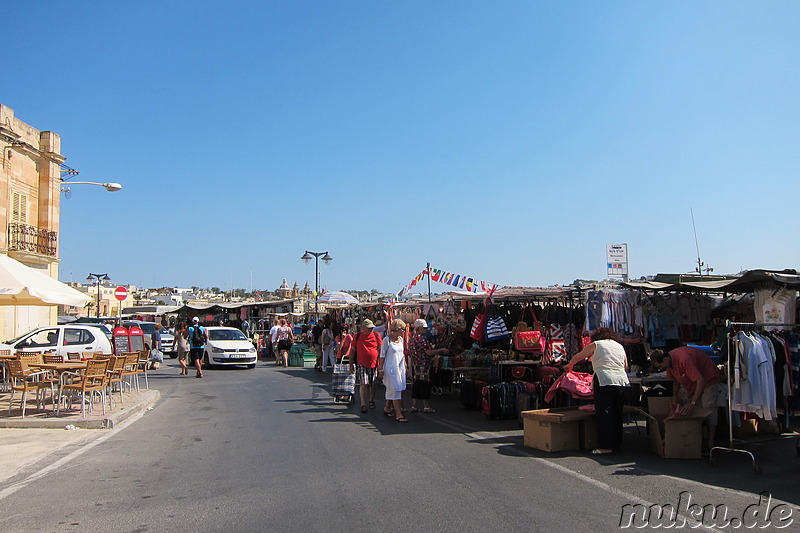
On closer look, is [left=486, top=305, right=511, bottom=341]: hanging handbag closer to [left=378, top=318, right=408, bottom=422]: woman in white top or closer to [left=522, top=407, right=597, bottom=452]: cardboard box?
[left=378, top=318, right=408, bottom=422]: woman in white top

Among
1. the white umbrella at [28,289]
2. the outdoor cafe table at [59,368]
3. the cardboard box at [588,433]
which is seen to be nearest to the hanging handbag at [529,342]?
the cardboard box at [588,433]

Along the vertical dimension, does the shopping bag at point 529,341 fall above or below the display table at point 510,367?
above

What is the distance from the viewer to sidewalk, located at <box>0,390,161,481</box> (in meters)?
8.57

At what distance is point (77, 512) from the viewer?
6.02m

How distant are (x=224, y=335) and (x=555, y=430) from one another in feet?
64.5

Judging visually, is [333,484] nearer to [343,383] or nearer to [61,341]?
[343,383]

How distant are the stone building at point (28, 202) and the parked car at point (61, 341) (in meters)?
8.97

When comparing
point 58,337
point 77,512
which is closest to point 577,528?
point 77,512

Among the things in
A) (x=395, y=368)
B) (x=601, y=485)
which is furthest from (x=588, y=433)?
Result: (x=395, y=368)

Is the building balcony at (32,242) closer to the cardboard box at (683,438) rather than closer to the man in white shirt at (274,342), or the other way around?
the man in white shirt at (274,342)

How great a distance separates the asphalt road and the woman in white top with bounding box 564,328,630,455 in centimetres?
52

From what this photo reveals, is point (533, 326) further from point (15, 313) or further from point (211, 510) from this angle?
point (15, 313)

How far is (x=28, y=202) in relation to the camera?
2628 centimetres

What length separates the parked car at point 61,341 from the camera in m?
16.0
